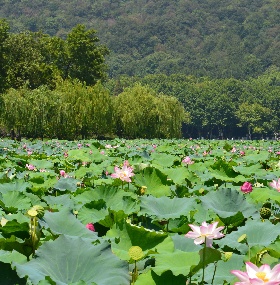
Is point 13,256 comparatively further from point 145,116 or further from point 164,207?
point 145,116

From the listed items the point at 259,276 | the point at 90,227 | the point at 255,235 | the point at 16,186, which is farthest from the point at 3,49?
the point at 259,276

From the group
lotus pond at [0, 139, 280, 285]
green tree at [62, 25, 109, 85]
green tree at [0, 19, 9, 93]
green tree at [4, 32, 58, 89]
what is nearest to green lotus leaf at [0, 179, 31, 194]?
lotus pond at [0, 139, 280, 285]

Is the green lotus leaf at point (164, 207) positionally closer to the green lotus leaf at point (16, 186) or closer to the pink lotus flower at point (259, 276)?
the green lotus leaf at point (16, 186)

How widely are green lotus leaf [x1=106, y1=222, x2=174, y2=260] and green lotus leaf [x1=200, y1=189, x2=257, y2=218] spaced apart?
66cm

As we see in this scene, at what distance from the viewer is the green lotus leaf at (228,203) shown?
2072 mm

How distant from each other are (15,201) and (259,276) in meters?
1.55

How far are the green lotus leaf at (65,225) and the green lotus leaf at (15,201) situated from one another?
0.54 m

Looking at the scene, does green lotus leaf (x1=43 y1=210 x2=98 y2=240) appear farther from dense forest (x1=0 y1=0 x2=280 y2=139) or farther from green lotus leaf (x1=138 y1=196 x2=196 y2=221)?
dense forest (x1=0 y1=0 x2=280 y2=139)

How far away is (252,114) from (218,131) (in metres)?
7.34

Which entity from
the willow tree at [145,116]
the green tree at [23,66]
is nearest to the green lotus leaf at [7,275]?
the willow tree at [145,116]

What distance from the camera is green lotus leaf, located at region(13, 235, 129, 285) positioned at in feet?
3.71

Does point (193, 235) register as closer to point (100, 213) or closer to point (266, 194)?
point (100, 213)

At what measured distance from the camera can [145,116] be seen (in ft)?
107

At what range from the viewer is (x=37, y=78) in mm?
36688
